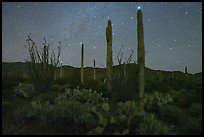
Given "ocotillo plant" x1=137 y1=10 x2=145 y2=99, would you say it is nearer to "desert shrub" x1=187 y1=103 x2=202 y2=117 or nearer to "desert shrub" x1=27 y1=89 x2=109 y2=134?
"desert shrub" x1=187 y1=103 x2=202 y2=117

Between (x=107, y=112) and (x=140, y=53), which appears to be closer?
(x=107, y=112)

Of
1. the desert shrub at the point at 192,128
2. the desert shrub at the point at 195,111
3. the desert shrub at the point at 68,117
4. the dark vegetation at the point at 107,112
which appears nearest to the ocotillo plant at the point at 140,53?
the dark vegetation at the point at 107,112

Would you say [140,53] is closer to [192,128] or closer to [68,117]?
[68,117]

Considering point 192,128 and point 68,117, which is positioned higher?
point 68,117

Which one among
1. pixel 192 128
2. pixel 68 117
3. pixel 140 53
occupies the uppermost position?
pixel 140 53

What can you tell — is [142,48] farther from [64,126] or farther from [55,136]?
[55,136]

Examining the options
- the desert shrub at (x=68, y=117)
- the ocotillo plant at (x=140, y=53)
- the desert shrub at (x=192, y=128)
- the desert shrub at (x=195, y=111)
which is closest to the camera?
the desert shrub at (x=192, y=128)

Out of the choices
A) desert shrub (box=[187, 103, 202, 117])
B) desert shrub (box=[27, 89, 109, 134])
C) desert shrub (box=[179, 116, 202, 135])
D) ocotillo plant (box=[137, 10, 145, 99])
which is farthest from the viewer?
ocotillo plant (box=[137, 10, 145, 99])

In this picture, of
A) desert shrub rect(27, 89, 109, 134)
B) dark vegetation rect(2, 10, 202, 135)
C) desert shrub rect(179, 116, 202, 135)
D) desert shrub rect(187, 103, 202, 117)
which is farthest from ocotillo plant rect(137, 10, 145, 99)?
desert shrub rect(179, 116, 202, 135)

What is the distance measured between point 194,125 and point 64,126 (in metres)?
2.38

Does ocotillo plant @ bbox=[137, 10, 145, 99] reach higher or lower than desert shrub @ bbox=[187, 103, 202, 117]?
higher

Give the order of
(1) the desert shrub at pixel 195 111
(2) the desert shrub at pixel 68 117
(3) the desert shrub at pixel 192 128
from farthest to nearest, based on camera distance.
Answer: (1) the desert shrub at pixel 195 111
(2) the desert shrub at pixel 68 117
(3) the desert shrub at pixel 192 128

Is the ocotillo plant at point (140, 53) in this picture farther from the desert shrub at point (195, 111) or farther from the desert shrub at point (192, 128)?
the desert shrub at point (192, 128)

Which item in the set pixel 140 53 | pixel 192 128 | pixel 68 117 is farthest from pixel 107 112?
pixel 140 53
